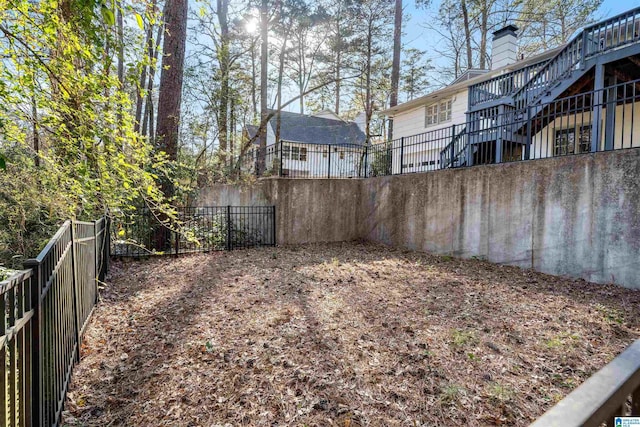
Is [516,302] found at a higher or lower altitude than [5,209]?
lower

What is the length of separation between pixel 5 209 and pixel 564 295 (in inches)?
324

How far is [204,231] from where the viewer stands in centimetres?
871

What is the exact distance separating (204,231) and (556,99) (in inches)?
372

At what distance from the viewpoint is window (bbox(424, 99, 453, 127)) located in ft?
42.0

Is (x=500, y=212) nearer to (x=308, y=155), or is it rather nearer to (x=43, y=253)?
(x=308, y=155)

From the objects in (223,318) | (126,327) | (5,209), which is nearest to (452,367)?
(223,318)

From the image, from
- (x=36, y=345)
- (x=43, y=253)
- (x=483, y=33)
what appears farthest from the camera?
(x=483, y=33)

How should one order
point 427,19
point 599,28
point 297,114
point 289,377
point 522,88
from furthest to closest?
point 297,114 < point 427,19 < point 522,88 < point 599,28 < point 289,377

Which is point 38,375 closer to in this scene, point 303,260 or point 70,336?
point 70,336

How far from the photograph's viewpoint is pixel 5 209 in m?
4.69

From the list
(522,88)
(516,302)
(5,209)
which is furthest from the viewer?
(522,88)

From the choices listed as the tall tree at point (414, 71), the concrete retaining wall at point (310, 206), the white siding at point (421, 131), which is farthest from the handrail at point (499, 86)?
the tall tree at point (414, 71)

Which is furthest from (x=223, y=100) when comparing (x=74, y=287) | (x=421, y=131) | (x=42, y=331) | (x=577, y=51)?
(x=42, y=331)

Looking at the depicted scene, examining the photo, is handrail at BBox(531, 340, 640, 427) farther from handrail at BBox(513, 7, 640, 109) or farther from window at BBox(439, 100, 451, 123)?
window at BBox(439, 100, 451, 123)
